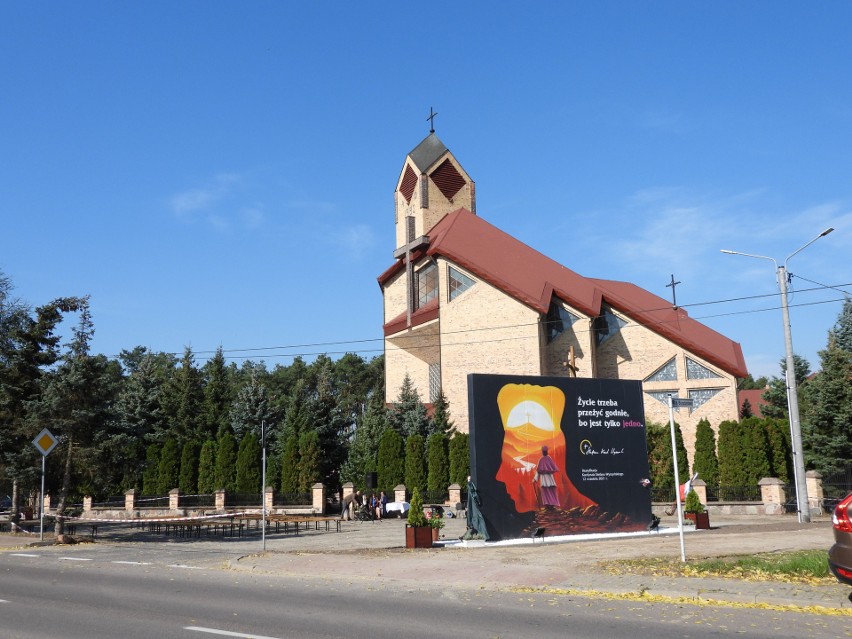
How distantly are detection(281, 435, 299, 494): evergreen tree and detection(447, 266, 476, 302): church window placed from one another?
1284cm

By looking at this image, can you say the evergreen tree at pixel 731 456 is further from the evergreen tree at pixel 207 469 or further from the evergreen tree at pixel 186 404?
the evergreen tree at pixel 186 404

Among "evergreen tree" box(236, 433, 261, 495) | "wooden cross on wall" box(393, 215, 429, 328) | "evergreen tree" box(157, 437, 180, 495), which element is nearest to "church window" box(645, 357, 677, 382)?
"wooden cross on wall" box(393, 215, 429, 328)

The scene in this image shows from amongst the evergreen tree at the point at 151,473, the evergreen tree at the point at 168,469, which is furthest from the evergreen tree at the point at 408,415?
the evergreen tree at the point at 151,473

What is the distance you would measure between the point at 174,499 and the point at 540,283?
79.0 ft

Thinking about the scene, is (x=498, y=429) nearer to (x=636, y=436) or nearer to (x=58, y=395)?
(x=636, y=436)

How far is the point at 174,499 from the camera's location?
4169 centimetres

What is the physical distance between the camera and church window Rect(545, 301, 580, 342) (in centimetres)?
4512

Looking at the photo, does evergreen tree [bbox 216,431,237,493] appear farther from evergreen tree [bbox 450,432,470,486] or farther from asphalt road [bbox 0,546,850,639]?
asphalt road [bbox 0,546,850,639]

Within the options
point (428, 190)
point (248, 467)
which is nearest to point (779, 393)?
point (428, 190)

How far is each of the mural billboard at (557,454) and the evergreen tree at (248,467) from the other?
85.8 ft

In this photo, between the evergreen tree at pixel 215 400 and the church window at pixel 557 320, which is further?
the evergreen tree at pixel 215 400

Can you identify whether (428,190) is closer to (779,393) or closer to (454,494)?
(454,494)

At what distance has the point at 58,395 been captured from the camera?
2456 cm

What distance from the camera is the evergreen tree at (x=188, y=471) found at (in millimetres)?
45688
